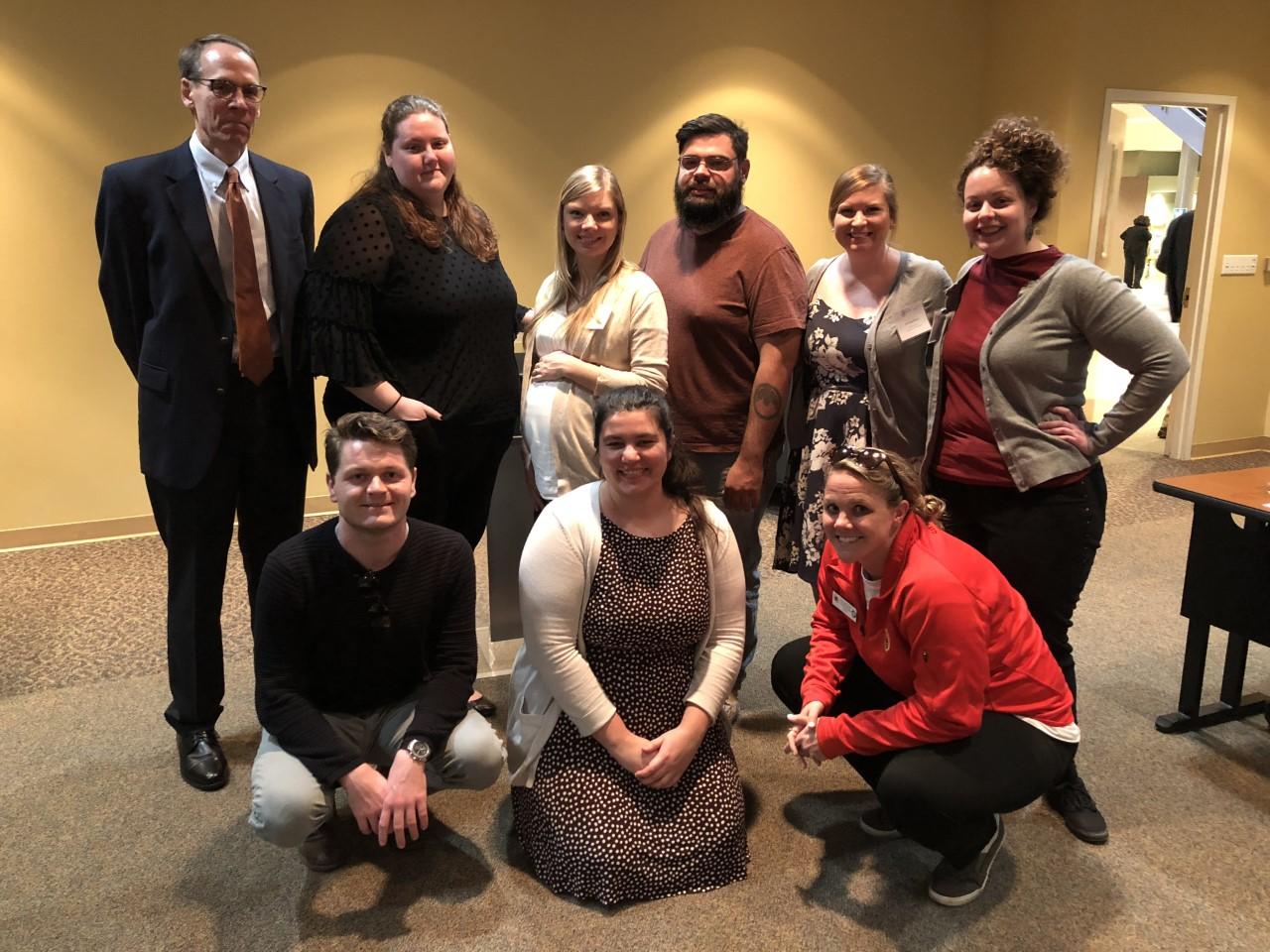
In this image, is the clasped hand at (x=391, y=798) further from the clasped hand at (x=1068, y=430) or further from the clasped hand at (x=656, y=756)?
the clasped hand at (x=1068, y=430)

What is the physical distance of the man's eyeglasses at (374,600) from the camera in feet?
6.16

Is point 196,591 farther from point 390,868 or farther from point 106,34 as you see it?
point 106,34

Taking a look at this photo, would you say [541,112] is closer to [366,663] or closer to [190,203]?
[190,203]

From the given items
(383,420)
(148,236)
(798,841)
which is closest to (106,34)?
(148,236)

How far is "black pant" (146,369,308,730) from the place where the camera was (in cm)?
216

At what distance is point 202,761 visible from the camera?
89.9 inches

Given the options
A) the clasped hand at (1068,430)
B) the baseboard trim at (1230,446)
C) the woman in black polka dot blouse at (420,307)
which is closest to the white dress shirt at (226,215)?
the woman in black polka dot blouse at (420,307)

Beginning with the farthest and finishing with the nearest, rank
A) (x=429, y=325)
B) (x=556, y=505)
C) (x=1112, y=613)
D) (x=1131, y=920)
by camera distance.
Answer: (x=1112, y=613) → (x=429, y=325) → (x=556, y=505) → (x=1131, y=920)

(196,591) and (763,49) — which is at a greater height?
(763,49)

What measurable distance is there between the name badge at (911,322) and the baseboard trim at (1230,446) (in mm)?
4270

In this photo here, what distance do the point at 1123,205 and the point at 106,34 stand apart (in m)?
7.88

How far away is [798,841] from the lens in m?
2.08

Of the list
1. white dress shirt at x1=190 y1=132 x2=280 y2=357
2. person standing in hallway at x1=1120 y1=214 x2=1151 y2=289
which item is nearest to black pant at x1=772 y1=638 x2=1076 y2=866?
white dress shirt at x1=190 y1=132 x2=280 y2=357

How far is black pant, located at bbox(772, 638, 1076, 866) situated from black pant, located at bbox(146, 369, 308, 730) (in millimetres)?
1455
